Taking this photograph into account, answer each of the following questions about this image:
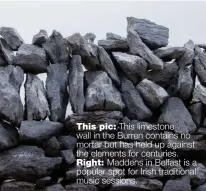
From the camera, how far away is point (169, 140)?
397 inches

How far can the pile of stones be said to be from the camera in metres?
9.21

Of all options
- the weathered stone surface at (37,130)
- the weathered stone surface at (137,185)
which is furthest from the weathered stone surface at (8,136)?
the weathered stone surface at (137,185)

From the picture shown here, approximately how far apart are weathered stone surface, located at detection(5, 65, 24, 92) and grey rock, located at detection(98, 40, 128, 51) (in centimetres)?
258

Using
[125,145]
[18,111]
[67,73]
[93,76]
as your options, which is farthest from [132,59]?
[18,111]

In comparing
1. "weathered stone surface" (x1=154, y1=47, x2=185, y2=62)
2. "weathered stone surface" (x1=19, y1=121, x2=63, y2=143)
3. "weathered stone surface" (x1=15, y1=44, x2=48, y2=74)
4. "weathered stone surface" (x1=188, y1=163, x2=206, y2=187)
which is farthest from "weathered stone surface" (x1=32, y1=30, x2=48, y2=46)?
"weathered stone surface" (x1=188, y1=163, x2=206, y2=187)

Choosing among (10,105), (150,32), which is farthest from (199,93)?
(10,105)

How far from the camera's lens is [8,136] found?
9.23 m

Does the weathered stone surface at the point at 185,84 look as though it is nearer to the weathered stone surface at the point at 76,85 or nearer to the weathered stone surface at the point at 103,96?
the weathered stone surface at the point at 103,96

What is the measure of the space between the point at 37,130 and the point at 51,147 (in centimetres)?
65

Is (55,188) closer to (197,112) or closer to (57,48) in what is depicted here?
(57,48)

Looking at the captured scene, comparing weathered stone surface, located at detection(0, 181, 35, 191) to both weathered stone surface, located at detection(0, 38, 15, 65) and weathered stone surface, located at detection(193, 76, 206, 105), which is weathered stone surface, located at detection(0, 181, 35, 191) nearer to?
weathered stone surface, located at detection(0, 38, 15, 65)

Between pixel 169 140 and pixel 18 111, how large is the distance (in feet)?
13.7

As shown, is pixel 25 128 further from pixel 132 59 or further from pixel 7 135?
pixel 132 59

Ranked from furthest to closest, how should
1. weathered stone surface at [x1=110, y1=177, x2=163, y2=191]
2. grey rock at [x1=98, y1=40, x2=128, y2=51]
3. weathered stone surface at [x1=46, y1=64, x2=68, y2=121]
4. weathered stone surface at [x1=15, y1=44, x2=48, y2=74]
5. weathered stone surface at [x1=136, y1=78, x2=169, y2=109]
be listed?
grey rock at [x1=98, y1=40, x2=128, y2=51] → weathered stone surface at [x1=136, y1=78, x2=169, y2=109] → weathered stone surface at [x1=15, y1=44, x2=48, y2=74] → weathered stone surface at [x1=46, y1=64, x2=68, y2=121] → weathered stone surface at [x1=110, y1=177, x2=163, y2=191]
